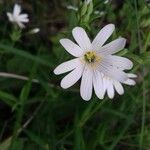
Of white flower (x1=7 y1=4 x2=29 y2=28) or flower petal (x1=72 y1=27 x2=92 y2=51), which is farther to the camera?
white flower (x1=7 y1=4 x2=29 y2=28)

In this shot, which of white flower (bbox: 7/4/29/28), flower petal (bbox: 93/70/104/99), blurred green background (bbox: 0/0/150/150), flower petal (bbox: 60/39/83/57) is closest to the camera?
flower petal (bbox: 60/39/83/57)

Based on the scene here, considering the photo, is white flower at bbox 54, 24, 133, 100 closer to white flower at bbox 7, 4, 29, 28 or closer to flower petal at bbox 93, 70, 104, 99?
flower petal at bbox 93, 70, 104, 99

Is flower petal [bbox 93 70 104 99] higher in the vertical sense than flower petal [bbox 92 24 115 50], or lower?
lower

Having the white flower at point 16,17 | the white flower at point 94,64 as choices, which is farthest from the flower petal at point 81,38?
the white flower at point 16,17

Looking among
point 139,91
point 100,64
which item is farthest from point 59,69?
point 139,91

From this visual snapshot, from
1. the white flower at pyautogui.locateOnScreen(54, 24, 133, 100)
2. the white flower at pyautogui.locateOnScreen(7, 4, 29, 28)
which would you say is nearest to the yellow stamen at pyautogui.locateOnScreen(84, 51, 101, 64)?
the white flower at pyautogui.locateOnScreen(54, 24, 133, 100)

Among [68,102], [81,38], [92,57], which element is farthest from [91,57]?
[68,102]

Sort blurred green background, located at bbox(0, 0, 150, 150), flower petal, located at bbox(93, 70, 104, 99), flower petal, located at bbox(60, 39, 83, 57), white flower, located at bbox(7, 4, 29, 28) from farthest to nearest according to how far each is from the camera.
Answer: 1. white flower, located at bbox(7, 4, 29, 28)
2. blurred green background, located at bbox(0, 0, 150, 150)
3. flower petal, located at bbox(93, 70, 104, 99)
4. flower petal, located at bbox(60, 39, 83, 57)

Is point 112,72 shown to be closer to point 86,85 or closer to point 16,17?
point 86,85
